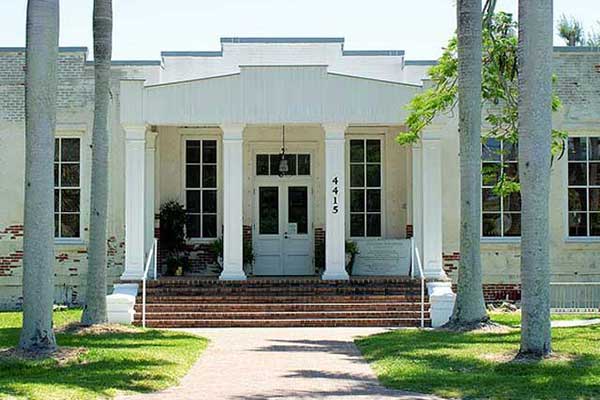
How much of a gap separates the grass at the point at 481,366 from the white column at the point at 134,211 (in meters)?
6.14

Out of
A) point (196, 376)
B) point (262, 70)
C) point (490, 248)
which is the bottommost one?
point (196, 376)

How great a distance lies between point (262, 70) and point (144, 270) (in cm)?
468

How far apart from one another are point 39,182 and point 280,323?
6.81 metres

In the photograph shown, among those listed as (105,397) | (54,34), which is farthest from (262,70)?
(105,397)

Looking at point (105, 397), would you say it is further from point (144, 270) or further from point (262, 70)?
point (262, 70)

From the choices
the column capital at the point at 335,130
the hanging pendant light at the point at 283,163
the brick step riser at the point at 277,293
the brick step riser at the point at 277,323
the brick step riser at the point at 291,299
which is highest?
the column capital at the point at 335,130

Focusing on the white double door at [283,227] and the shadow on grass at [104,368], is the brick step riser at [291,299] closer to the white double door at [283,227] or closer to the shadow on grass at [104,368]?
the shadow on grass at [104,368]

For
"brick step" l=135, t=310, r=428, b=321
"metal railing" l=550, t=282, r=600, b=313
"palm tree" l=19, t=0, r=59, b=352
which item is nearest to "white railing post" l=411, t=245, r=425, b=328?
"brick step" l=135, t=310, r=428, b=321

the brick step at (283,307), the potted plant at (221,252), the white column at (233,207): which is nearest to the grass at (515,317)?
the brick step at (283,307)

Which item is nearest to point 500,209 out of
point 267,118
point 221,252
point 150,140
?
point 267,118

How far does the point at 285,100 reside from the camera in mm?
20828

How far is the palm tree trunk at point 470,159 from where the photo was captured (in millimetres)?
16281

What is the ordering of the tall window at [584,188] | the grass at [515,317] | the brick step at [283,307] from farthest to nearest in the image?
the tall window at [584,188] < the brick step at [283,307] < the grass at [515,317]

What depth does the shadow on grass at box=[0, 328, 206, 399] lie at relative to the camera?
1062cm
